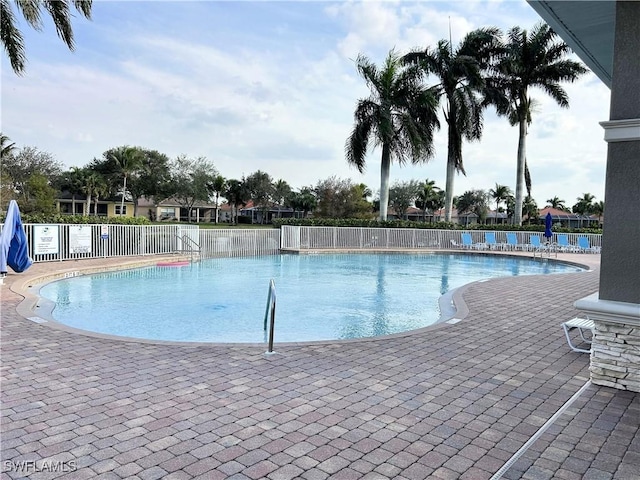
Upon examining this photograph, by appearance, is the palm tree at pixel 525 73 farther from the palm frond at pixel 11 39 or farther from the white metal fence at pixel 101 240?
the palm frond at pixel 11 39

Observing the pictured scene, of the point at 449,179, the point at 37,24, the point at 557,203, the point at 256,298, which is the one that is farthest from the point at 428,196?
the point at 37,24

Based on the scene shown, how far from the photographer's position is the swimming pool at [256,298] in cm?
802

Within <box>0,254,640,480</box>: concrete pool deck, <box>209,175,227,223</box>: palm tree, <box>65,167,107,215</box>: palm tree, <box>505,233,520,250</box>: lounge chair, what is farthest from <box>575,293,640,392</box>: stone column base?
<box>209,175,227,223</box>: palm tree

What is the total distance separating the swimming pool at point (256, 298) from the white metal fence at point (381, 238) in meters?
4.65

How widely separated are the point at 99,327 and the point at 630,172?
7.97 metres

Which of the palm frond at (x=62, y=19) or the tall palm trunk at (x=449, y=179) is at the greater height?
the palm frond at (x=62, y=19)

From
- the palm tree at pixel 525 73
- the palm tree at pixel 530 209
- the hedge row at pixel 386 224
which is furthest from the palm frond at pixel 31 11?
the palm tree at pixel 530 209

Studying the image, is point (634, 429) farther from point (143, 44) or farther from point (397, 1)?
point (143, 44)

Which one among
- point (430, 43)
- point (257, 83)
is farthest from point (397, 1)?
point (430, 43)

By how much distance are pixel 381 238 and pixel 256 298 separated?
14.5 m

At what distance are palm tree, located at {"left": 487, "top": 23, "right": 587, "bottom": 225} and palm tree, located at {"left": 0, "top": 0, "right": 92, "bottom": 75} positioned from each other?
69.0 feet

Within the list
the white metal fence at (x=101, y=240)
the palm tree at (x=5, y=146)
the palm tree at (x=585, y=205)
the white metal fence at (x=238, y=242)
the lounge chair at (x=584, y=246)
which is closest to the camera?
the white metal fence at (x=101, y=240)

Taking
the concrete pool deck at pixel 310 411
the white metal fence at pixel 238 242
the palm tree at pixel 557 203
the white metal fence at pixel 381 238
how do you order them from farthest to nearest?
1. the palm tree at pixel 557 203
2. the white metal fence at pixel 381 238
3. the white metal fence at pixel 238 242
4. the concrete pool deck at pixel 310 411

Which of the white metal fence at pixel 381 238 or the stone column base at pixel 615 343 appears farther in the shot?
the white metal fence at pixel 381 238
